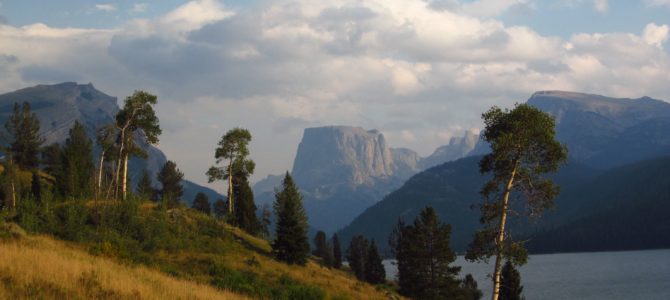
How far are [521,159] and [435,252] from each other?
111 feet

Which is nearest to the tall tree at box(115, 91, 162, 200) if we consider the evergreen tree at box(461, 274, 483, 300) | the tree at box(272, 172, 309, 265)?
the tree at box(272, 172, 309, 265)

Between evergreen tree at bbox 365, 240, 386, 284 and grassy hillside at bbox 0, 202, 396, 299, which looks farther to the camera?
evergreen tree at bbox 365, 240, 386, 284

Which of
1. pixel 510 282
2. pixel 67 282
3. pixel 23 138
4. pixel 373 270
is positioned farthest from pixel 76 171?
pixel 373 270

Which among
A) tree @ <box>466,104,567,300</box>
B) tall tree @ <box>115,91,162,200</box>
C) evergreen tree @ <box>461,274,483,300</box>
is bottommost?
evergreen tree @ <box>461,274,483,300</box>

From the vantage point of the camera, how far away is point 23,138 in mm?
85625

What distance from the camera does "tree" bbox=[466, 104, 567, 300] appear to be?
3119 cm

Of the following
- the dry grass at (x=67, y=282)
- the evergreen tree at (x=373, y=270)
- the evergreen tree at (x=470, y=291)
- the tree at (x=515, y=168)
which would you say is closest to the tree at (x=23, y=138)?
the evergreen tree at (x=373, y=270)

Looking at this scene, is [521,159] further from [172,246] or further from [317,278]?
[172,246]

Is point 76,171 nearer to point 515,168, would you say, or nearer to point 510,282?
point 515,168

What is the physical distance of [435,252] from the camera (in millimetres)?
63938

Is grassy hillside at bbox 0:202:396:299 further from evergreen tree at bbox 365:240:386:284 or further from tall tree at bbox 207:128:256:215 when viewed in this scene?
evergreen tree at bbox 365:240:386:284

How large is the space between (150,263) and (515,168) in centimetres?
2325

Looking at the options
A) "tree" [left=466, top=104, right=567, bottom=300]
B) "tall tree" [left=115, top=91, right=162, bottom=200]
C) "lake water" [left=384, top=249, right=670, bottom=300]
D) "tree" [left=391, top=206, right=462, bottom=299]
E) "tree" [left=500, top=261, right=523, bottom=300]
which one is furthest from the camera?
"lake water" [left=384, top=249, right=670, bottom=300]

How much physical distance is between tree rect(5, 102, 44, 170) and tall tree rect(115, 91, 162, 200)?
1592 inches
